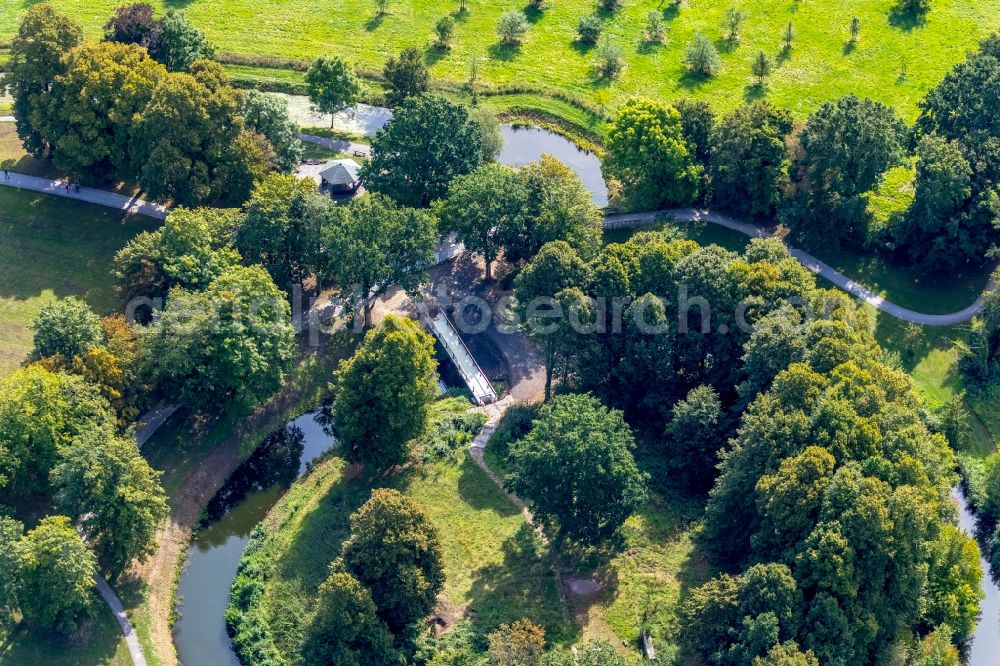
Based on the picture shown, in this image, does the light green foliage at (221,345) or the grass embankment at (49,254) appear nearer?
the light green foliage at (221,345)

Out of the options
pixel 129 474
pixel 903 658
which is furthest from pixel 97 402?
pixel 903 658

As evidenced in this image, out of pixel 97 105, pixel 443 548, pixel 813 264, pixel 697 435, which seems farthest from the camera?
pixel 813 264

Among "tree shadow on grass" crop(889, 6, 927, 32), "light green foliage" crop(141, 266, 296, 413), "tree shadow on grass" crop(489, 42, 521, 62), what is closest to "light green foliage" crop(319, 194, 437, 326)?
"light green foliage" crop(141, 266, 296, 413)

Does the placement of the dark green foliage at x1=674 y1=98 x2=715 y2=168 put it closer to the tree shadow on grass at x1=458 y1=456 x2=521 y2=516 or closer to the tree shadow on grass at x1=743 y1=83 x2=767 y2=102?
the tree shadow on grass at x1=743 y1=83 x2=767 y2=102

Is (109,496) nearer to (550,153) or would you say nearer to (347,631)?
(347,631)

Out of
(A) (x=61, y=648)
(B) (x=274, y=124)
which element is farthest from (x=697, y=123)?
(A) (x=61, y=648)

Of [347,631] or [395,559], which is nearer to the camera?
[347,631]

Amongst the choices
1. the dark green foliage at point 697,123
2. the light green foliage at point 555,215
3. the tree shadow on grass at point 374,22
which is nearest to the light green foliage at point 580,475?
the light green foliage at point 555,215

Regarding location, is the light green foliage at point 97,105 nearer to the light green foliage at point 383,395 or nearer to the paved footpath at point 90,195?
the paved footpath at point 90,195
